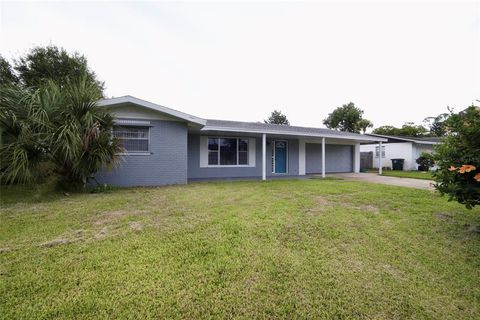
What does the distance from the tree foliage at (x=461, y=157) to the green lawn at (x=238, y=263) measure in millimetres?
779

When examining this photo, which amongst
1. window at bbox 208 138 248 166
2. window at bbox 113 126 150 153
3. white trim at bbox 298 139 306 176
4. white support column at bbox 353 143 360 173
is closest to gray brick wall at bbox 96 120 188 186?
window at bbox 113 126 150 153

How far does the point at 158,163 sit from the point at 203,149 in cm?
300

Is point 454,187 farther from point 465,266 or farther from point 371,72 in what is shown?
point 371,72

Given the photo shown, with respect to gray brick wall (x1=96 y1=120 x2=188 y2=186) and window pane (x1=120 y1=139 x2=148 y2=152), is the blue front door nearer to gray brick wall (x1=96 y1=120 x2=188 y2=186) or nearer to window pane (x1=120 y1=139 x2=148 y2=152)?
gray brick wall (x1=96 y1=120 x2=188 y2=186)

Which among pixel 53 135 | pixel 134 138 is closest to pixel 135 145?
pixel 134 138

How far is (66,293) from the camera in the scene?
7.04 feet

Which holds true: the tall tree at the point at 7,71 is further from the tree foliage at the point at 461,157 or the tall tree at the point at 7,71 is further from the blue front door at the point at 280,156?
the tree foliage at the point at 461,157

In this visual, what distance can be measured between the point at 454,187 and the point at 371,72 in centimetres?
1430

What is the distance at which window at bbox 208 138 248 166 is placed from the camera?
12.0 meters

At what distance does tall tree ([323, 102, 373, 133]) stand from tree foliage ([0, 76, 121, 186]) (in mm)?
37909

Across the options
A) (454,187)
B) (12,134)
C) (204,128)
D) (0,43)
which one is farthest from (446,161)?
(0,43)

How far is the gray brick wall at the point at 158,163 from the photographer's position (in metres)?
8.73

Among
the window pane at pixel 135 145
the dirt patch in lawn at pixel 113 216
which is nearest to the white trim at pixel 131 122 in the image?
the window pane at pixel 135 145

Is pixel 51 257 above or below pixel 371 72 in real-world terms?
below
